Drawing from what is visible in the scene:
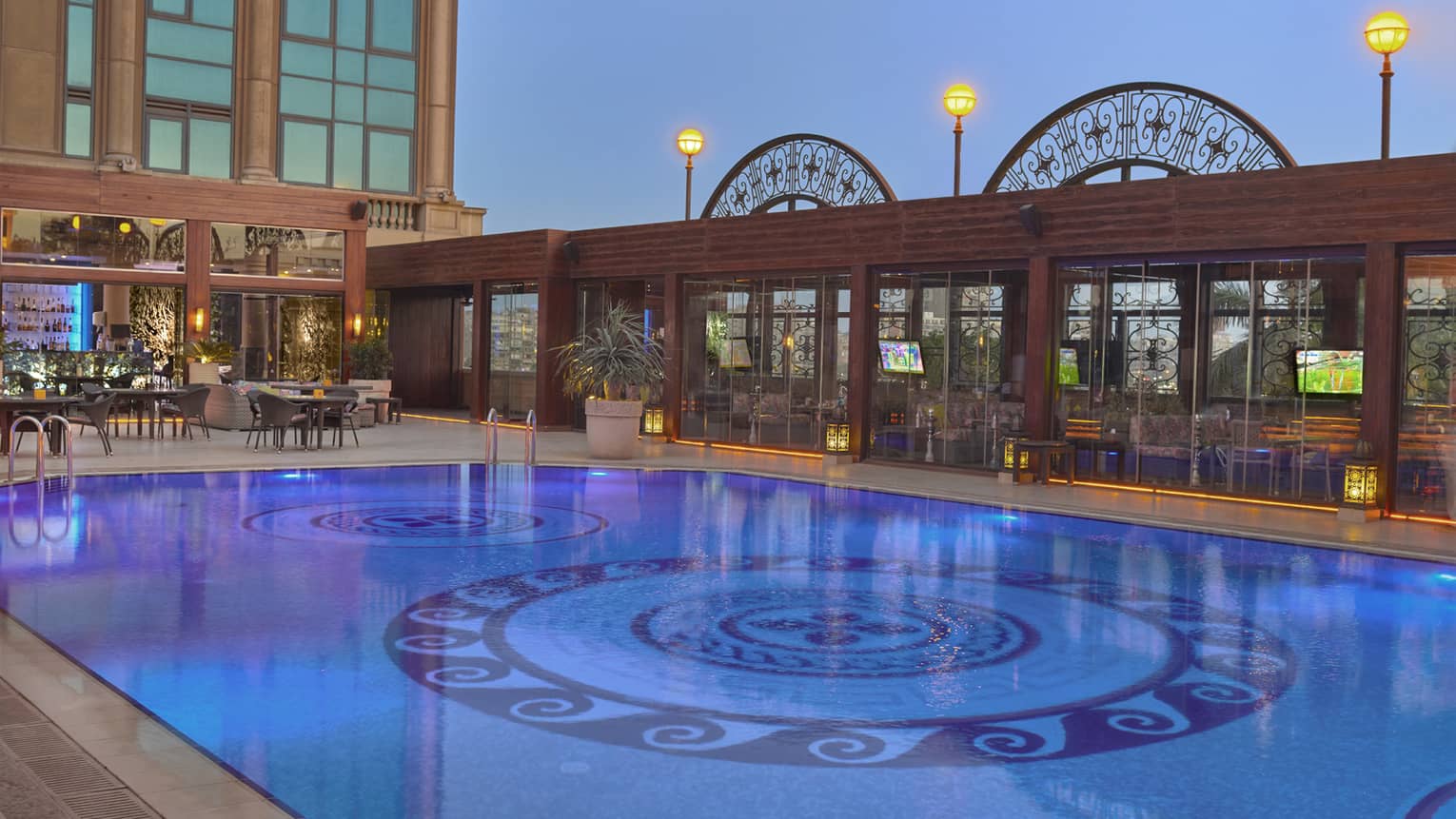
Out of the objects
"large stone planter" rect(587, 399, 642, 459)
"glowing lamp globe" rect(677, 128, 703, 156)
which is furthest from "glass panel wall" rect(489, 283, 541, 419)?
"large stone planter" rect(587, 399, 642, 459)

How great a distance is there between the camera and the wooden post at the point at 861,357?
1788 cm

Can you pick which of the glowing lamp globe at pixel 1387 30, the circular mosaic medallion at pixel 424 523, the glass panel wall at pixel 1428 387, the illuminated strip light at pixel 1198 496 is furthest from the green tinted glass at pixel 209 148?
the glass panel wall at pixel 1428 387

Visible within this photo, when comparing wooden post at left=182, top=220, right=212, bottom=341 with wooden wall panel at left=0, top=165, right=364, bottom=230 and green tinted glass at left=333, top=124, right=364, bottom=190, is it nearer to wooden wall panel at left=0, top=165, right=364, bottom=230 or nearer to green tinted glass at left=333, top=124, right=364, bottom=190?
wooden wall panel at left=0, top=165, right=364, bottom=230

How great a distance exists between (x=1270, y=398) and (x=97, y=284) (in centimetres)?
1973

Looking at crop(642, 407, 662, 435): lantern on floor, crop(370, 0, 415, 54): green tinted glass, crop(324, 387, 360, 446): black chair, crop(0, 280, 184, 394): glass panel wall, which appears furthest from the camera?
crop(370, 0, 415, 54): green tinted glass

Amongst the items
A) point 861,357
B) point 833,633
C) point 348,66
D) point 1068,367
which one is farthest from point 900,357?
point 348,66

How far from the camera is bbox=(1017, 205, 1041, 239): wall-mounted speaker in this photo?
15422mm

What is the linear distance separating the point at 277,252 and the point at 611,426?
10845 millimetres

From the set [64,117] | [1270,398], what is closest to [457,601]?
[1270,398]

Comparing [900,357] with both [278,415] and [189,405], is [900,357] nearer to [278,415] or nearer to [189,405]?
[278,415]

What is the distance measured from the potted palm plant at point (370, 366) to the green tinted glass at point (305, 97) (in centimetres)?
847

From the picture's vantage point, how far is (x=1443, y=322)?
41.8ft

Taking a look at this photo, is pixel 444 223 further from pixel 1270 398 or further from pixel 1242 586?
pixel 1242 586

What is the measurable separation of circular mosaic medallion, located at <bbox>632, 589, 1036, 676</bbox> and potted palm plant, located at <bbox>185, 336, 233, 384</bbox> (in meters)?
17.3
